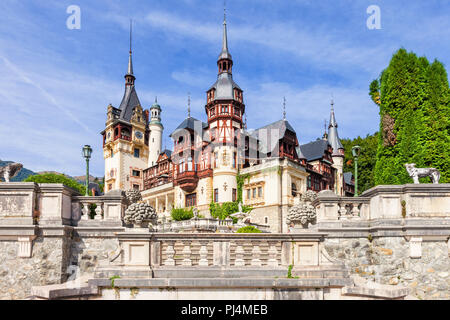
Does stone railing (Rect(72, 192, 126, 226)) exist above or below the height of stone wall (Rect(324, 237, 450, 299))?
above

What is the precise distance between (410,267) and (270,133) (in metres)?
45.6

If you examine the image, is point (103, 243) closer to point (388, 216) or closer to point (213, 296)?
point (213, 296)

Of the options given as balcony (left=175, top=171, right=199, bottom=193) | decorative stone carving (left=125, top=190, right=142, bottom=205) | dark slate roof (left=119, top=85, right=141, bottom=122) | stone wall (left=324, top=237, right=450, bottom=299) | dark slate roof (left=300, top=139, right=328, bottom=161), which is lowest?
stone wall (left=324, top=237, right=450, bottom=299)

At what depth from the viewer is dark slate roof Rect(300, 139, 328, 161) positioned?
199ft

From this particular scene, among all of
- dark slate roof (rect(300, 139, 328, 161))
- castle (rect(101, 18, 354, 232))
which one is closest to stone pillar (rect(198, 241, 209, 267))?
castle (rect(101, 18, 354, 232))

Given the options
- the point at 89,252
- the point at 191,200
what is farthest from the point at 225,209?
the point at 89,252

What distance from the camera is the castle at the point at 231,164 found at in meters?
47.6

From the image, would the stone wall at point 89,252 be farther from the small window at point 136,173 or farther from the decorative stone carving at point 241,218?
the small window at point 136,173

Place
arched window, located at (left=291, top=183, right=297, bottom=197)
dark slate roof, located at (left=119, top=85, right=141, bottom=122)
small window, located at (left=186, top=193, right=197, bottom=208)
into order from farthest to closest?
dark slate roof, located at (left=119, top=85, right=141, bottom=122), small window, located at (left=186, top=193, right=197, bottom=208), arched window, located at (left=291, top=183, right=297, bottom=197)

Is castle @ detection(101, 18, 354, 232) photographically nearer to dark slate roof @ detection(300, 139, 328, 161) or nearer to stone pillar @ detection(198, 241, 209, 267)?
dark slate roof @ detection(300, 139, 328, 161)

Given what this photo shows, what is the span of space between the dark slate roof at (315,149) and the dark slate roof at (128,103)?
112 feet

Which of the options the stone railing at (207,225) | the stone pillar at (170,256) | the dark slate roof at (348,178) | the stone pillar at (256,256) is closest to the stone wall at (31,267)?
the stone pillar at (170,256)

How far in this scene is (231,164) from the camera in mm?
50031

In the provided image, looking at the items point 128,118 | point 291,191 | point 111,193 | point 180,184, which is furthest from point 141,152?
point 111,193
